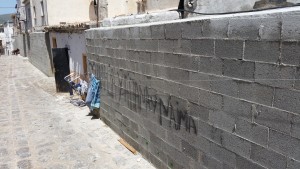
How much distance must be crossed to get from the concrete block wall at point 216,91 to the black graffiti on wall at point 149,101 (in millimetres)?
17

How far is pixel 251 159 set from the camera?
3.01 m

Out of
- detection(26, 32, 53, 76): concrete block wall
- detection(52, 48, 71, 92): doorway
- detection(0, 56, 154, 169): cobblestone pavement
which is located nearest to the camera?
detection(0, 56, 154, 169): cobblestone pavement

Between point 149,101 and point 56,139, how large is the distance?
296cm

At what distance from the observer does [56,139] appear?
683 cm

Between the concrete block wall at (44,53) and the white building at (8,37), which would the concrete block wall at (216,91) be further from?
the white building at (8,37)

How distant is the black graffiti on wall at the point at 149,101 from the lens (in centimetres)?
416

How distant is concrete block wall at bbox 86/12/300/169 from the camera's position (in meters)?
2.59

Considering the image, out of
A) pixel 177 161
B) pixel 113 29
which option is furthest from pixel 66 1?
pixel 177 161

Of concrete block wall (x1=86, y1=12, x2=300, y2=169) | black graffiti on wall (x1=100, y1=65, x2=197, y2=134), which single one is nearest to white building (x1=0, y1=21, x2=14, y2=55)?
black graffiti on wall (x1=100, y1=65, x2=197, y2=134)

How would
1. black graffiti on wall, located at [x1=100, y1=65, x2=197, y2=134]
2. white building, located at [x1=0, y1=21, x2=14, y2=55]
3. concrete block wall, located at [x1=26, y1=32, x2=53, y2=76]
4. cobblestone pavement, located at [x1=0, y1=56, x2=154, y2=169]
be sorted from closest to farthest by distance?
black graffiti on wall, located at [x1=100, y1=65, x2=197, y2=134], cobblestone pavement, located at [x1=0, y1=56, x2=154, y2=169], concrete block wall, located at [x1=26, y1=32, x2=53, y2=76], white building, located at [x1=0, y1=21, x2=14, y2=55]

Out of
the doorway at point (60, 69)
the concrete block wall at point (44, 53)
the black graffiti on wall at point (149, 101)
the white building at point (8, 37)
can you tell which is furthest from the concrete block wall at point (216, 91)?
the white building at point (8, 37)

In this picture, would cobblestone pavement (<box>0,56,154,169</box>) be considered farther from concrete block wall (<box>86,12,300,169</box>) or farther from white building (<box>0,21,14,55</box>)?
white building (<box>0,21,14,55</box>)

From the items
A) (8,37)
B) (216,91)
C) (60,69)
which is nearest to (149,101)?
(216,91)

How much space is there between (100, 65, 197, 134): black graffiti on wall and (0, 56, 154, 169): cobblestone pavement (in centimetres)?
100
